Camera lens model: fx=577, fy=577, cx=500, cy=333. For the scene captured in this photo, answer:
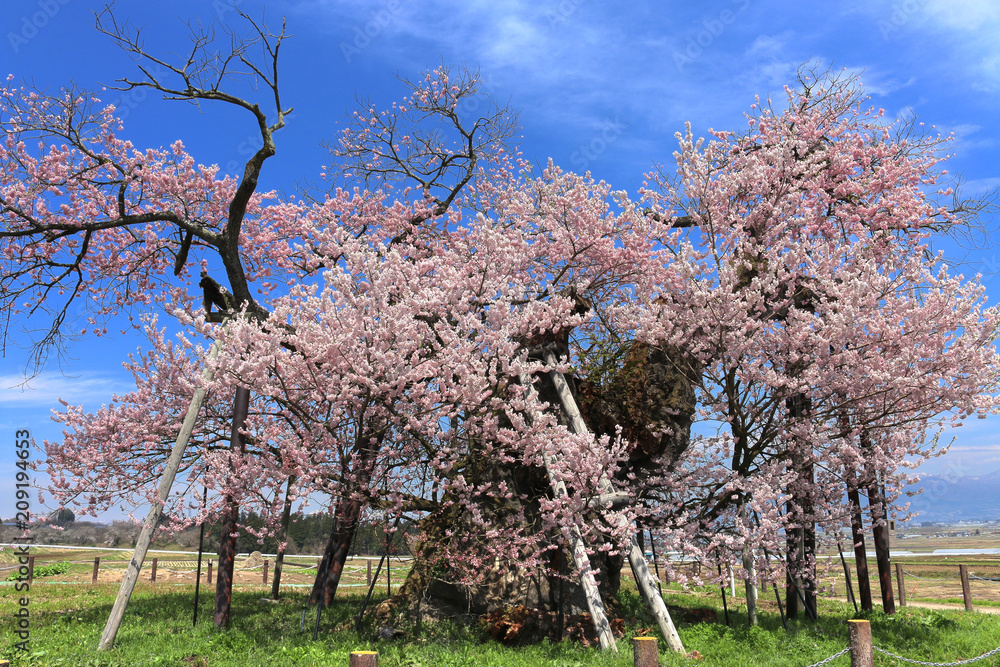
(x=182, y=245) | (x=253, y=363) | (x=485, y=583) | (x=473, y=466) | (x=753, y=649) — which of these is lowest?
(x=753, y=649)

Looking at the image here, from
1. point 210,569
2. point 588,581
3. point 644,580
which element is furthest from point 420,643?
point 210,569

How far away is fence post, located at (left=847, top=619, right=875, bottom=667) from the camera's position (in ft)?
20.4

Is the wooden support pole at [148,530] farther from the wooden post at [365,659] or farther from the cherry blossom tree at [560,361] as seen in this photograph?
the wooden post at [365,659]

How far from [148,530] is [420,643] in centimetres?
464

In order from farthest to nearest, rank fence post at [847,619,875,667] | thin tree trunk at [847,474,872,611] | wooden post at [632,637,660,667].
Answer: thin tree trunk at [847,474,872,611] → fence post at [847,619,875,667] → wooden post at [632,637,660,667]

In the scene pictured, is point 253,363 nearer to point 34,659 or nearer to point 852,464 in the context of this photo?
point 34,659

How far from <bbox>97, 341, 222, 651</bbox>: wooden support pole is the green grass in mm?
303

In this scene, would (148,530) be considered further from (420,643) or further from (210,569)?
(210,569)

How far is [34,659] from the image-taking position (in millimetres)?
7684

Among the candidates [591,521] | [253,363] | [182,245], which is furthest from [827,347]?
[182,245]

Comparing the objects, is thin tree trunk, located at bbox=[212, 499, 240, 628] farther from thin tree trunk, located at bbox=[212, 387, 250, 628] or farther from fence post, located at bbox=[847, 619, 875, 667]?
fence post, located at bbox=[847, 619, 875, 667]

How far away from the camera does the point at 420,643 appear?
350 inches

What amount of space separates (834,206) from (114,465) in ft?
53.8

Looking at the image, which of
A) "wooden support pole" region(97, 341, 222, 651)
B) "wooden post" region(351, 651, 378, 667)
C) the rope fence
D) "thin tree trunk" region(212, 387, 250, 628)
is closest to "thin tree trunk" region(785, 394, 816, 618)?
"wooden post" region(351, 651, 378, 667)
